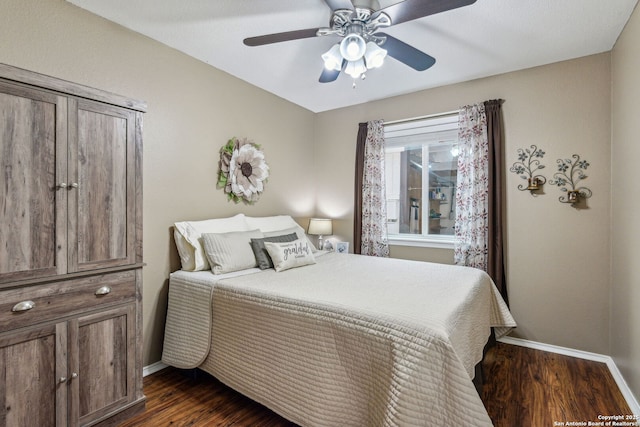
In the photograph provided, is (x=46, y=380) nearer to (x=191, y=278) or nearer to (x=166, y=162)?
(x=191, y=278)

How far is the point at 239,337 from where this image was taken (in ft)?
6.33

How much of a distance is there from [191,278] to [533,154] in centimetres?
311

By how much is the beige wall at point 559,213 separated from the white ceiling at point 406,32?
0.19 metres

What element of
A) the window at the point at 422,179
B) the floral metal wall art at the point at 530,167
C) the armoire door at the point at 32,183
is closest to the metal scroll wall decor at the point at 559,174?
the floral metal wall art at the point at 530,167

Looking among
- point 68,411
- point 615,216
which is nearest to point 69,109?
point 68,411

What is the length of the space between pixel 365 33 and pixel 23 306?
228 cm

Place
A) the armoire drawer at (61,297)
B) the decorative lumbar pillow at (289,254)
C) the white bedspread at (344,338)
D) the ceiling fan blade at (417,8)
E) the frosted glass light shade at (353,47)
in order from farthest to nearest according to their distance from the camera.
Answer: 1. the decorative lumbar pillow at (289,254)
2. the frosted glass light shade at (353,47)
3. the ceiling fan blade at (417,8)
4. the armoire drawer at (61,297)
5. the white bedspread at (344,338)

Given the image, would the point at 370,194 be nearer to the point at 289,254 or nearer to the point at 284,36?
the point at 289,254

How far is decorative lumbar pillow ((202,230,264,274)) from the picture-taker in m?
2.38

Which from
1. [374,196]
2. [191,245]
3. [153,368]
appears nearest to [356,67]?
[191,245]

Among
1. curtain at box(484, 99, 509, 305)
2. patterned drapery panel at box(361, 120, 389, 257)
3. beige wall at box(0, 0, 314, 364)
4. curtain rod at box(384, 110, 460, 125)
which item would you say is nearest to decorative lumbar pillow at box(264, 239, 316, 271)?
beige wall at box(0, 0, 314, 364)

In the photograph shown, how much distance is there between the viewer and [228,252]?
7.98ft

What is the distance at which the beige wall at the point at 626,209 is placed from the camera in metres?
1.95

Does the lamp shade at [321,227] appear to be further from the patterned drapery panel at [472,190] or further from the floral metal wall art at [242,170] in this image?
the patterned drapery panel at [472,190]
